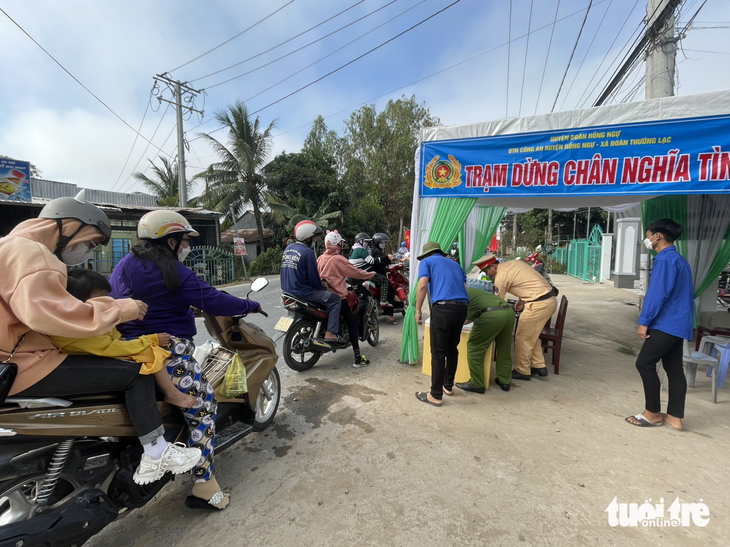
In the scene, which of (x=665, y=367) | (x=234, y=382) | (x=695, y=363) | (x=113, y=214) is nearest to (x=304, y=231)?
(x=234, y=382)

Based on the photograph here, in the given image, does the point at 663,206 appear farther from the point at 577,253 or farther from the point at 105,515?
the point at 577,253

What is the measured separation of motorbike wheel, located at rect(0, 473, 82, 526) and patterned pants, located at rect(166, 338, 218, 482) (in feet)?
1.87

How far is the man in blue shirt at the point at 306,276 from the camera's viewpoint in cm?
421

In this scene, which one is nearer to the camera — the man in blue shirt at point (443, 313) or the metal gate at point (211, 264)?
the man in blue shirt at point (443, 313)

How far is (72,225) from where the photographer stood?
5.37 feet

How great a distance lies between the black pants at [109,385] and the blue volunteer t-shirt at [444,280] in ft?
8.23

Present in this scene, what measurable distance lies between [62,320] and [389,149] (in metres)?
26.7

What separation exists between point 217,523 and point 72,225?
1.78 m

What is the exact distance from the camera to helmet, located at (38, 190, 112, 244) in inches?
63.5

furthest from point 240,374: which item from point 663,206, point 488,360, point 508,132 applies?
point 663,206

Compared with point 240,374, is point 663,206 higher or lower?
higher

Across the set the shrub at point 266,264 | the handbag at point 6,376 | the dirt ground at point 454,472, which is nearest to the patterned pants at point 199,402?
the dirt ground at point 454,472

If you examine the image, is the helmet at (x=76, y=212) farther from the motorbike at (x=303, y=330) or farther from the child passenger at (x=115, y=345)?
the motorbike at (x=303, y=330)

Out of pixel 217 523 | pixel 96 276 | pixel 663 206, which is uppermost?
pixel 663 206
